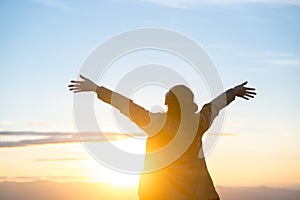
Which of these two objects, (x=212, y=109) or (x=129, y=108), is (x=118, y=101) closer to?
(x=129, y=108)

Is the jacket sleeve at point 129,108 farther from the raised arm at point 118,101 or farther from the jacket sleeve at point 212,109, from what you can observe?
the jacket sleeve at point 212,109

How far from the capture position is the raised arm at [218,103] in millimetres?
9555

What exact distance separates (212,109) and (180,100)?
887mm

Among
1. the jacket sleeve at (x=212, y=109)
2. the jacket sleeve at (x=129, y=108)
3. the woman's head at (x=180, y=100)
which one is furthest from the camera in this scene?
the jacket sleeve at (x=212, y=109)

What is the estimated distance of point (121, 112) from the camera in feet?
31.3

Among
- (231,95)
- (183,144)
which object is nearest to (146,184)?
(183,144)

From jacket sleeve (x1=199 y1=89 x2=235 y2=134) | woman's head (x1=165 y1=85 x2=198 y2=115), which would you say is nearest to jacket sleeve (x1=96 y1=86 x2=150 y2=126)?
woman's head (x1=165 y1=85 x2=198 y2=115)

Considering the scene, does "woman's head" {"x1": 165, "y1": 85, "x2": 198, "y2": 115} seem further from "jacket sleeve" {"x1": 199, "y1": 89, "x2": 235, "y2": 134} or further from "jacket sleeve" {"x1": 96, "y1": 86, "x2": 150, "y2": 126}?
"jacket sleeve" {"x1": 96, "y1": 86, "x2": 150, "y2": 126}

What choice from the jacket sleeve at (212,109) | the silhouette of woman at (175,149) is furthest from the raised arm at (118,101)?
the jacket sleeve at (212,109)

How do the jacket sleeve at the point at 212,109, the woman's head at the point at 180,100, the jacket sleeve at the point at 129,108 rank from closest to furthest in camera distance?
the woman's head at the point at 180,100
the jacket sleeve at the point at 129,108
the jacket sleeve at the point at 212,109

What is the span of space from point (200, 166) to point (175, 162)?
43cm

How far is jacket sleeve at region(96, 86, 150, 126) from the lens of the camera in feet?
30.6

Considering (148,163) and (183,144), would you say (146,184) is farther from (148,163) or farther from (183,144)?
(183,144)

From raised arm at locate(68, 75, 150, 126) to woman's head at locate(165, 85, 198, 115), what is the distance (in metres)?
0.43
